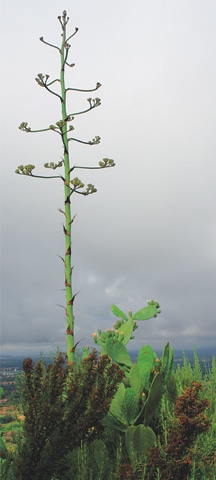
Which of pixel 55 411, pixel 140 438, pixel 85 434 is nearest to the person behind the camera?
pixel 55 411

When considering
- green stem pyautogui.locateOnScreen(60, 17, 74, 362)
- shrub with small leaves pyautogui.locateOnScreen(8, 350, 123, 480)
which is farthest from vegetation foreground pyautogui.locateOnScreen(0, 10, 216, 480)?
green stem pyautogui.locateOnScreen(60, 17, 74, 362)

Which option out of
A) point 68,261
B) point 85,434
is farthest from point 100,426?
point 68,261

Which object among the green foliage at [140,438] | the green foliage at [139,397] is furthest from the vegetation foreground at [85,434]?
the green foliage at [139,397]

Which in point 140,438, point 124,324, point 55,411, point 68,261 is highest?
point 68,261

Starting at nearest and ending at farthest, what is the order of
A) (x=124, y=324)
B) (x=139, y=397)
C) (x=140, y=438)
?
(x=140, y=438) < (x=139, y=397) < (x=124, y=324)

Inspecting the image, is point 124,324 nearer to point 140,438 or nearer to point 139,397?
point 139,397

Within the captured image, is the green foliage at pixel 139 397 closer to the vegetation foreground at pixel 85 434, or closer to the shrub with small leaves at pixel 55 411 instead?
the vegetation foreground at pixel 85 434

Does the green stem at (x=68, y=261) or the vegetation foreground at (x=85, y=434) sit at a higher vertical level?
the green stem at (x=68, y=261)

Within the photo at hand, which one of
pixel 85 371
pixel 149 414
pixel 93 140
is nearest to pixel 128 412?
pixel 149 414

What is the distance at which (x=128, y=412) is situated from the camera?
4.43 meters

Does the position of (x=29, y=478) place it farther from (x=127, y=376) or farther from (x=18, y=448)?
(x=127, y=376)

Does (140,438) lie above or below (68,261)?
below

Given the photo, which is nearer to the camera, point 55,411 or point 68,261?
point 55,411

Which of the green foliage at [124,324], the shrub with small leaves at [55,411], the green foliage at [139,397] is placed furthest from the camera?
the green foliage at [124,324]
